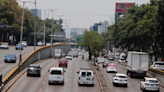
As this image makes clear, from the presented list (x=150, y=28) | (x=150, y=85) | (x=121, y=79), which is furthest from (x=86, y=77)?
(x=150, y=28)

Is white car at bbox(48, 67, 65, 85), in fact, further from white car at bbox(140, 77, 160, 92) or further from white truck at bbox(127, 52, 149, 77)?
white truck at bbox(127, 52, 149, 77)

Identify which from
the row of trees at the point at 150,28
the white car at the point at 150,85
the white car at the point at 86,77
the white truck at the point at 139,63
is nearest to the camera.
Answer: the white car at the point at 150,85

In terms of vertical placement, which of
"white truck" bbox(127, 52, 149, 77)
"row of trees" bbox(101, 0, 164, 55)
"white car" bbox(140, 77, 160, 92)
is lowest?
"white car" bbox(140, 77, 160, 92)

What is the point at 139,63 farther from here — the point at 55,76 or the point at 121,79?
the point at 55,76

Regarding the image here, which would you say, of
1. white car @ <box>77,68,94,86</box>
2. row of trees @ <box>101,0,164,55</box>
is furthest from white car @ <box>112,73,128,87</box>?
row of trees @ <box>101,0,164,55</box>

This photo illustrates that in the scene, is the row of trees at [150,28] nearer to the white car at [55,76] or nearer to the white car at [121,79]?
the white car at [121,79]

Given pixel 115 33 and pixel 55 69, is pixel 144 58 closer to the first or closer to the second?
pixel 55 69

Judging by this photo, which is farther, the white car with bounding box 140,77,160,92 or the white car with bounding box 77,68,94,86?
the white car with bounding box 77,68,94,86

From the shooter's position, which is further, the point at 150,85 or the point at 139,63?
the point at 139,63

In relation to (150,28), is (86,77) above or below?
below

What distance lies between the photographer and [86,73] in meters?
32.0

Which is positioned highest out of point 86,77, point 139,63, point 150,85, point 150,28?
point 150,28

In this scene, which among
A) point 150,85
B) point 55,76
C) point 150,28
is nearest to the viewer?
point 150,85

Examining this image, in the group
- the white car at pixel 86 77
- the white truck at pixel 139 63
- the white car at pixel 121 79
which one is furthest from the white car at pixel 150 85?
the white truck at pixel 139 63
